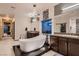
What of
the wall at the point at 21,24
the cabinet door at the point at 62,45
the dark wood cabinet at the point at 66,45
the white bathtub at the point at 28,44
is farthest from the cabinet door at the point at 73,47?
the wall at the point at 21,24

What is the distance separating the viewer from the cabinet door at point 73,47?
2.38 m

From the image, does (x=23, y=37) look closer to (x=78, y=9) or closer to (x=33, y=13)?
(x=33, y=13)

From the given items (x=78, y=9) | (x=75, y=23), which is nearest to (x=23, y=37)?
(x=75, y=23)

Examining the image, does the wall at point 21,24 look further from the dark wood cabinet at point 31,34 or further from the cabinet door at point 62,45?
the cabinet door at point 62,45

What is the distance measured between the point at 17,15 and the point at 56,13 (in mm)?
1590

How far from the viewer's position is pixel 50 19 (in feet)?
12.5

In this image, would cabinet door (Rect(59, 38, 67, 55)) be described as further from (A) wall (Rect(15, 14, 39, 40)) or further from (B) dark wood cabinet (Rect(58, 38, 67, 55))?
(A) wall (Rect(15, 14, 39, 40))

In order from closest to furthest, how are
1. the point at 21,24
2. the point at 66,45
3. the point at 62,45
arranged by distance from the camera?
1. the point at 21,24
2. the point at 66,45
3. the point at 62,45

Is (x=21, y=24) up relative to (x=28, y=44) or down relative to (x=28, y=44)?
up

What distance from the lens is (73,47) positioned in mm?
2527

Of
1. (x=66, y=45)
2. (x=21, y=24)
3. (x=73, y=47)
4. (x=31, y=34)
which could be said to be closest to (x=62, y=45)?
(x=66, y=45)

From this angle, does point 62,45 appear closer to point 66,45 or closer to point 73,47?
point 66,45

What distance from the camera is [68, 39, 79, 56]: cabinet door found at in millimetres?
2382

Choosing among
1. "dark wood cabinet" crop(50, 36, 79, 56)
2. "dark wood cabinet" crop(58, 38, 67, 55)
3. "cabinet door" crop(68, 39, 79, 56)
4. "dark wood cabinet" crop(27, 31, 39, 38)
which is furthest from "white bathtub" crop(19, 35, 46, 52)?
"cabinet door" crop(68, 39, 79, 56)
